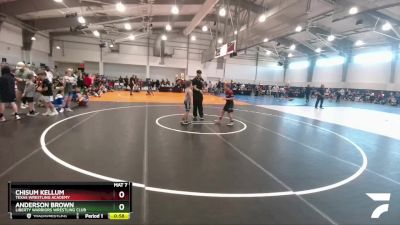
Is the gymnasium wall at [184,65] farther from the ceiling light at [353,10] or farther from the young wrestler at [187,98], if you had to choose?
the young wrestler at [187,98]

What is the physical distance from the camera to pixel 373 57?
3031 centimetres

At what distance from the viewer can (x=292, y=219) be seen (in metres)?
3.33

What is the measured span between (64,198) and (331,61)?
39.3 m

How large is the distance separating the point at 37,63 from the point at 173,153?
1149 inches

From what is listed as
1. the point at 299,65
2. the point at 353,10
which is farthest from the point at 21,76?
the point at 299,65

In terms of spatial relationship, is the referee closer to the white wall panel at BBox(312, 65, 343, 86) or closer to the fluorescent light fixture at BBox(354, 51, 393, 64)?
the fluorescent light fixture at BBox(354, 51, 393, 64)

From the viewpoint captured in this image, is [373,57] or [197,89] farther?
[373,57]

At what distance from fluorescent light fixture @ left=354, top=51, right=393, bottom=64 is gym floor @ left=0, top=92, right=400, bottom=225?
24826 mm

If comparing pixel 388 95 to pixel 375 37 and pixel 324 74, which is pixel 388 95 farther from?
pixel 324 74

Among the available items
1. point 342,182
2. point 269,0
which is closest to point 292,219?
point 342,182

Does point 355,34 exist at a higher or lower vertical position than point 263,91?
higher

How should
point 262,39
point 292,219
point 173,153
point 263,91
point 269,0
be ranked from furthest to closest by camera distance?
point 263,91 → point 269,0 → point 262,39 → point 173,153 → point 292,219

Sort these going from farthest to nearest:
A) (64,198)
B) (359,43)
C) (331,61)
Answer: (331,61) → (359,43) → (64,198)

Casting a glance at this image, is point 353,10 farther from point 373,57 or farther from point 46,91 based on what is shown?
point 373,57
